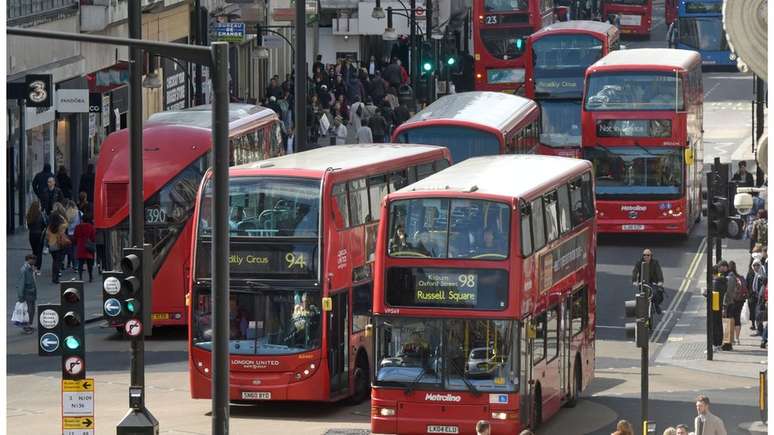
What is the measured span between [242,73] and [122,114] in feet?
55.5

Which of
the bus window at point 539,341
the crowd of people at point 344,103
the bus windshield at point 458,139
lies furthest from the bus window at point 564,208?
the crowd of people at point 344,103

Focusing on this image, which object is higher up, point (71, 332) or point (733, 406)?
point (71, 332)

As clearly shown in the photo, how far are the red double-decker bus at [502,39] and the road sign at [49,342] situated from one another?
47.0 meters

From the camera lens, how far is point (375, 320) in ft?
89.6

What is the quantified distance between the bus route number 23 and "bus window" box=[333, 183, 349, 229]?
0.73 meters

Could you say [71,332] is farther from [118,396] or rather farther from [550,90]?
[550,90]

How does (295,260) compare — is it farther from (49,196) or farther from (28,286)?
(49,196)

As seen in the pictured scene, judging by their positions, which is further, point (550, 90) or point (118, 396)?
point (550, 90)

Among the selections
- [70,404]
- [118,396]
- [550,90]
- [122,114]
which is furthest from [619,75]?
[70,404]

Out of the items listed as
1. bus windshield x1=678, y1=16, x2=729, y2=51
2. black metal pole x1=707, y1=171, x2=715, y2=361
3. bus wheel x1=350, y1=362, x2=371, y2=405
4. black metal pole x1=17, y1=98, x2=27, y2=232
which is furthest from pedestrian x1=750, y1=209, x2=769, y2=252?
bus windshield x1=678, y1=16, x2=729, y2=51

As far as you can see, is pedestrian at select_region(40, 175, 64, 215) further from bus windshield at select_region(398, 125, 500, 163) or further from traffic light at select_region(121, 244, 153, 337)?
traffic light at select_region(121, 244, 153, 337)

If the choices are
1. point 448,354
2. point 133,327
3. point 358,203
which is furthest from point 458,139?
point 133,327

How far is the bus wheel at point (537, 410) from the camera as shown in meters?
28.4

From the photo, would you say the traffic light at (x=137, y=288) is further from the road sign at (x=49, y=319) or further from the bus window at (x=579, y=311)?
the bus window at (x=579, y=311)
